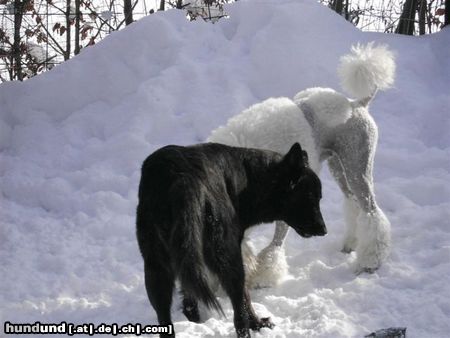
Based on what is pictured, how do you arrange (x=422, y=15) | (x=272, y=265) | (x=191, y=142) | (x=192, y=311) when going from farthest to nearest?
(x=422, y=15) < (x=191, y=142) < (x=272, y=265) < (x=192, y=311)

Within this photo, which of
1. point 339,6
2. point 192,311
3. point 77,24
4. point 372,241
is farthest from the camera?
point 339,6

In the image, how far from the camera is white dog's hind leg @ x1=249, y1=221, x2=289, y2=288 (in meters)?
4.25

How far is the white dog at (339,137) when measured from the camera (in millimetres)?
4336

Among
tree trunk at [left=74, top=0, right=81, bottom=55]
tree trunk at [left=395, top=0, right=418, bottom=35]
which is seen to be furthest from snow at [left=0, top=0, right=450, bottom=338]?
tree trunk at [left=395, top=0, right=418, bottom=35]

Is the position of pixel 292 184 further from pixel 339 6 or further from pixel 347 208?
pixel 339 6

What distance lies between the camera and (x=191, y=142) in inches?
255

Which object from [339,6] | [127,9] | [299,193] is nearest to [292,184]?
[299,193]

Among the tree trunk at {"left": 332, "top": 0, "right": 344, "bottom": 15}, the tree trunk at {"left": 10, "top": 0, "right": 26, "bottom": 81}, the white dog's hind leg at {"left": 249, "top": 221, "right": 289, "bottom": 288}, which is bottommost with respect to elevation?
the white dog's hind leg at {"left": 249, "top": 221, "right": 289, "bottom": 288}

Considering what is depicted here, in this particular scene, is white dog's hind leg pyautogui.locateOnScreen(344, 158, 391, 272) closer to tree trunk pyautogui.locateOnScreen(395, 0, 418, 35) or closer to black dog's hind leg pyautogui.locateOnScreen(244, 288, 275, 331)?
black dog's hind leg pyautogui.locateOnScreen(244, 288, 275, 331)

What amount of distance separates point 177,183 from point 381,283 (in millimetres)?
2103

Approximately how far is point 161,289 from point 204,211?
0.49 meters

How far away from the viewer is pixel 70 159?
20.6 ft

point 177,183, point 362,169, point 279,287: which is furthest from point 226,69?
point 177,183

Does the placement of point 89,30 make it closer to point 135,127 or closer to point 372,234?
point 135,127
